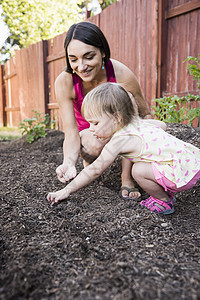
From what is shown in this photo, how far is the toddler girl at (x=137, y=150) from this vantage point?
60.9 inches

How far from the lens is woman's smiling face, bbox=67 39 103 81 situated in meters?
1.87

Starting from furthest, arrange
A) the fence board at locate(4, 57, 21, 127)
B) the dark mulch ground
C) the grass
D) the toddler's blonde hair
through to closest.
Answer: the fence board at locate(4, 57, 21, 127), the grass, the toddler's blonde hair, the dark mulch ground

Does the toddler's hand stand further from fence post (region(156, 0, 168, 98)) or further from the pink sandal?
fence post (region(156, 0, 168, 98))

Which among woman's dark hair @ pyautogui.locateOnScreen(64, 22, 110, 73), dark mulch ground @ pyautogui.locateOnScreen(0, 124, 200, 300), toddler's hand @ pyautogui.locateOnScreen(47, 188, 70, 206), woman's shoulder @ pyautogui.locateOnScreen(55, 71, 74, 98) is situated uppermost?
woman's dark hair @ pyautogui.locateOnScreen(64, 22, 110, 73)

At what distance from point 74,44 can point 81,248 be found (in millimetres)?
1350

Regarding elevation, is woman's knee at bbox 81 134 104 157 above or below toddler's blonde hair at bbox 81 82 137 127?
below

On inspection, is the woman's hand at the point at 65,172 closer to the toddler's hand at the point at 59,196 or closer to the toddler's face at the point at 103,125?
the toddler's hand at the point at 59,196

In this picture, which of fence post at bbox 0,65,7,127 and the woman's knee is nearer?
the woman's knee

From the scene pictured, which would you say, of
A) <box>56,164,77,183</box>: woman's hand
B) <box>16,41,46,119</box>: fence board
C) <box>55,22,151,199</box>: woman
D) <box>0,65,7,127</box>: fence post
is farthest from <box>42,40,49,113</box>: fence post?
<box>56,164,77,183</box>: woman's hand

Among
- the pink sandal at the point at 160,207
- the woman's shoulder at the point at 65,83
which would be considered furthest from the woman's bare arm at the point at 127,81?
the pink sandal at the point at 160,207

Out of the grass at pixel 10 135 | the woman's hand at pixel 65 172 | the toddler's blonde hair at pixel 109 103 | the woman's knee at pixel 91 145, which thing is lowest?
the grass at pixel 10 135

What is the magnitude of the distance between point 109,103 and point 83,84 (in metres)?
0.74

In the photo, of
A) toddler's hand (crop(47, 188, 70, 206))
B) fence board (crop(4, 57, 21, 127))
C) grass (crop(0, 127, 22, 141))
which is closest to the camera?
toddler's hand (crop(47, 188, 70, 206))

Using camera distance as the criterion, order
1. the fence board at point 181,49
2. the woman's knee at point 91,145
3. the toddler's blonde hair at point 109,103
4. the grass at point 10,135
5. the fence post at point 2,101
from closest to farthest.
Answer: the toddler's blonde hair at point 109,103 → the woman's knee at point 91,145 → the fence board at point 181,49 → the grass at point 10,135 → the fence post at point 2,101
